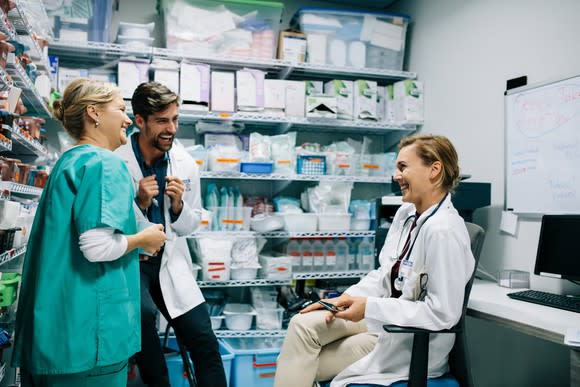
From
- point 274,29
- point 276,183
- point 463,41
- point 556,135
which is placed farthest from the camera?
point 276,183

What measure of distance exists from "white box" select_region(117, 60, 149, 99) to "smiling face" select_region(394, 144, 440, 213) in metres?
2.06

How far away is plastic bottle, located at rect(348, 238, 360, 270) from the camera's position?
369 cm

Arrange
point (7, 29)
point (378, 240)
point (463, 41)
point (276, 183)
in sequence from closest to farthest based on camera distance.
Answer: point (7, 29) < point (378, 240) < point (463, 41) < point (276, 183)

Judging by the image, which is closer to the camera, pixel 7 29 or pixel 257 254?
pixel 7 29

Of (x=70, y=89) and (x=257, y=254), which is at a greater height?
(x=70, y=89)

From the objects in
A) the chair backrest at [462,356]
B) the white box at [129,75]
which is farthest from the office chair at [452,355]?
the white box at [129,75]

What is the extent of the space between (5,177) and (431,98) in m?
2.90

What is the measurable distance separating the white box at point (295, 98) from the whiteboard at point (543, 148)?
4.58 feet

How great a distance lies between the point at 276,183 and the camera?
3848 millimetres

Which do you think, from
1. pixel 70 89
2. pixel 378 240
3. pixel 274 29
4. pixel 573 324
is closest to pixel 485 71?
pixel 378 240

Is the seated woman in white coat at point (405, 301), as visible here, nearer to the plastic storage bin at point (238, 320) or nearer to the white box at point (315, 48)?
the plastic storage bin at point (238, 320)

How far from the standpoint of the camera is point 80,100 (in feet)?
5.02

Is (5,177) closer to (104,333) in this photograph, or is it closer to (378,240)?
(104,333)

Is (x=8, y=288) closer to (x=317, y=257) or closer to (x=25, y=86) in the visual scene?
(x=25, y=86)
